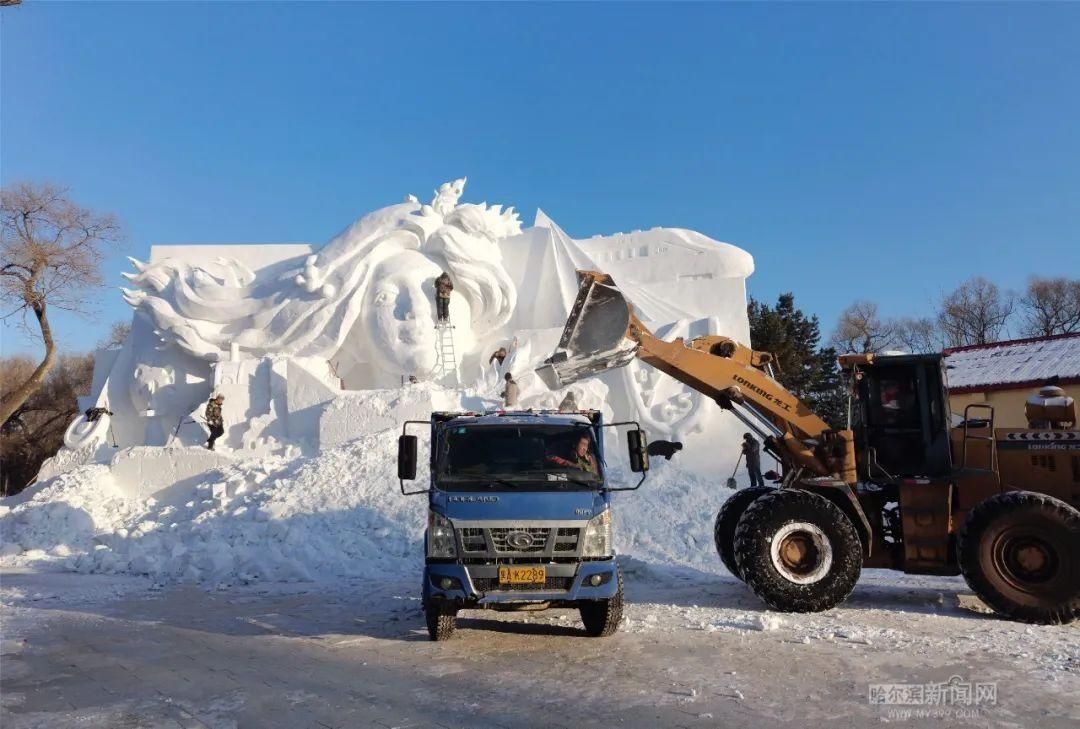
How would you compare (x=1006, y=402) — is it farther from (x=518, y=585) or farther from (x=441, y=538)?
(x=441, y=538)

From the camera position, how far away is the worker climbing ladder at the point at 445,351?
2094 centimetres

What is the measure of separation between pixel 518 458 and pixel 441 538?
94 centimetres

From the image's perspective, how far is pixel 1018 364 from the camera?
2125 cm

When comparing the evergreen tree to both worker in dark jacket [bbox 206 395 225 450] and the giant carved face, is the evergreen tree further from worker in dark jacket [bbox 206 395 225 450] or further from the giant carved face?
worker in dark jacket [bbox 206 395 225 450]

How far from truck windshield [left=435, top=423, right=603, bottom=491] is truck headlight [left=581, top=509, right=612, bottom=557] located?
336 mm

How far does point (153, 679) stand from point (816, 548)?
5.84 meters

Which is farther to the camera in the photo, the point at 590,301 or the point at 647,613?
the point at 590,301

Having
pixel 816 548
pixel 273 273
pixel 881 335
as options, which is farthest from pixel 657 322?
pixel 881 335

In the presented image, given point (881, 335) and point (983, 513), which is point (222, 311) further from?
point (881, 335)

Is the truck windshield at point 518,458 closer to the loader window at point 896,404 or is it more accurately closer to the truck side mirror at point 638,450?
the truck side mirror at point 638,450

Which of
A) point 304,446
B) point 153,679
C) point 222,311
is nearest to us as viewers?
point 153,679

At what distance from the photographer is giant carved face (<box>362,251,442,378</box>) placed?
20.7 metres

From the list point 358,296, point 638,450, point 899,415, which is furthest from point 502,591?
point 358,296

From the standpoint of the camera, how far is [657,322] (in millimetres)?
20969
